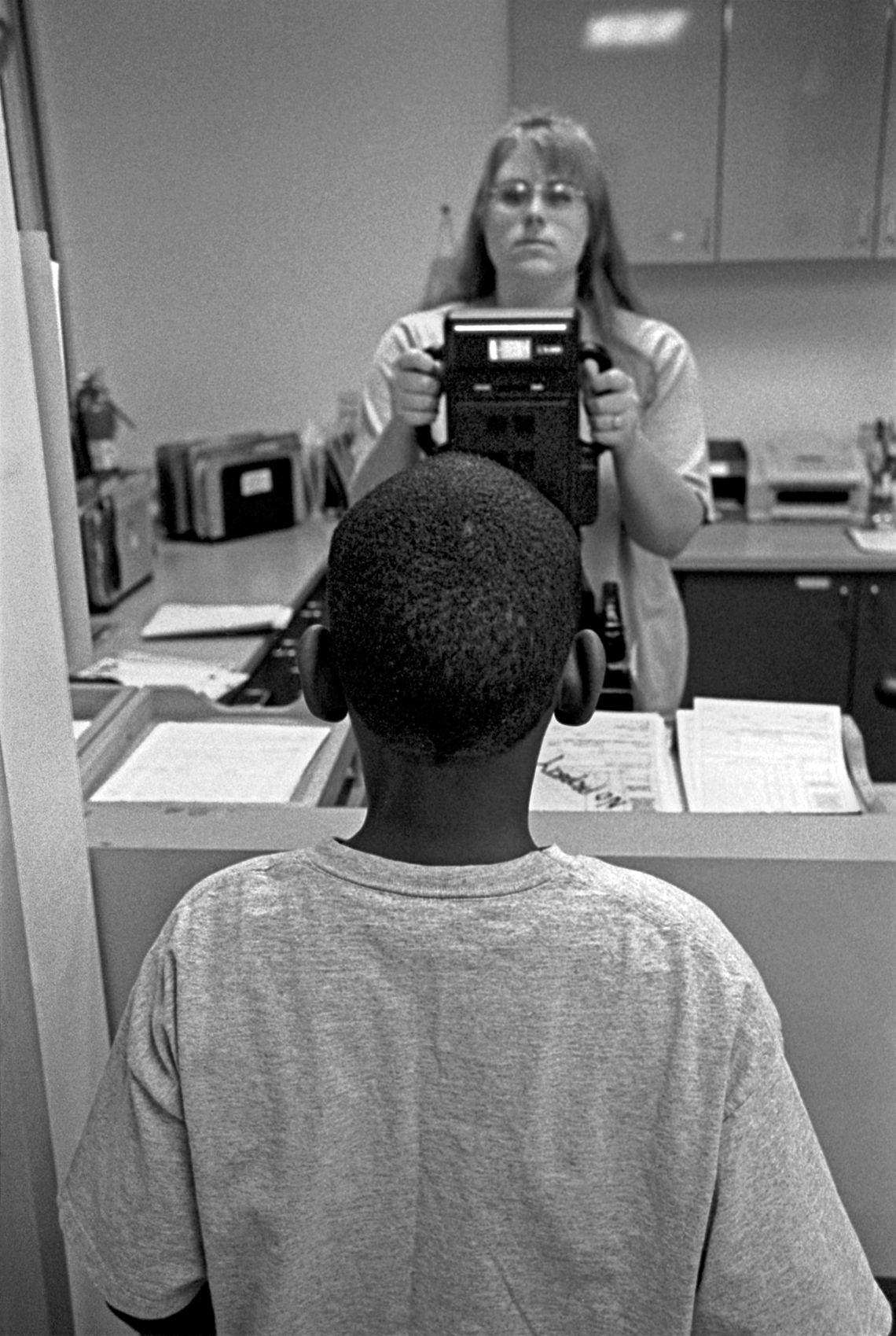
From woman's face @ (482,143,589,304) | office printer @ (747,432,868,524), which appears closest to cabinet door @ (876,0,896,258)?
office printer @ (747,432,868,524)

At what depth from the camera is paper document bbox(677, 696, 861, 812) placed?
4.24 ft

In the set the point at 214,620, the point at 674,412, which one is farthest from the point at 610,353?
the point at 214,620

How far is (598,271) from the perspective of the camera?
77.9 inches

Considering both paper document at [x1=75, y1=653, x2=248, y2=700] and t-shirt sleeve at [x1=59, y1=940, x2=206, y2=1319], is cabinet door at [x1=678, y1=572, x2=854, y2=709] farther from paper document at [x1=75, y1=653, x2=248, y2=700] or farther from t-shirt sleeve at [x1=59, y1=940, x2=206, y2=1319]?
t-shirt sleeve at [x1=59, y1=940, x2=206, y2=1319]

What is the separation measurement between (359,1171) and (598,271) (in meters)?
1.49

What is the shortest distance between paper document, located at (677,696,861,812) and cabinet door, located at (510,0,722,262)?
2138 mm

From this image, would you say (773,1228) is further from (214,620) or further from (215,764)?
(214,620)

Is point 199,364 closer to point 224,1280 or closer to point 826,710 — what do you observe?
point 826,710

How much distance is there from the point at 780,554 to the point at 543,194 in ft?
5.15

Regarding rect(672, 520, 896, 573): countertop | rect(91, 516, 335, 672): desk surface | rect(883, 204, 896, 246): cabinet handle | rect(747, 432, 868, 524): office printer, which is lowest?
rect(672, 520, 896, 573): countertop

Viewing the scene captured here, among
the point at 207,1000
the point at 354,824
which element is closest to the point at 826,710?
the point at 354,824

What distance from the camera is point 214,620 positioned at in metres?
2.67

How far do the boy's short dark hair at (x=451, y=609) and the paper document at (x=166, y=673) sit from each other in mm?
1497

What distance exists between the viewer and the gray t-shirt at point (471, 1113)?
0.76m
